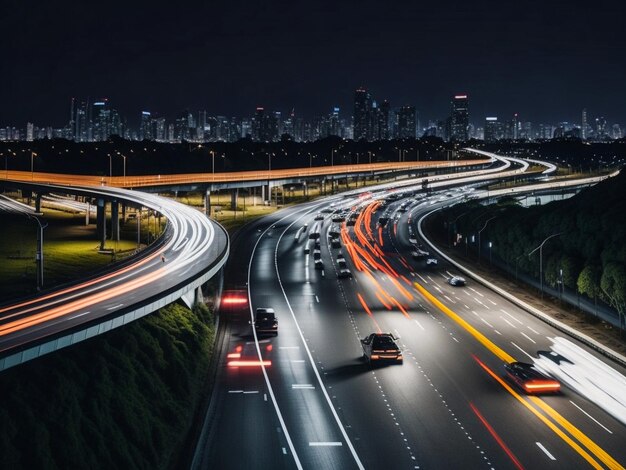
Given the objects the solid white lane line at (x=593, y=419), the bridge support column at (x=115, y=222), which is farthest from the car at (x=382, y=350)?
the bridge support column at (x=115, y=222)

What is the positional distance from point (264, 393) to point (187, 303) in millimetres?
11812

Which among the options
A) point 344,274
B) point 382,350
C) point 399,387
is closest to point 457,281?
point 344,274

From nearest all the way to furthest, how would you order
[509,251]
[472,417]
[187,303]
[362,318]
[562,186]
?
[472,417]
[187,303]
[362,318]
[509,251]
[562,186]

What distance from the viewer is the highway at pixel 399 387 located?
26.3 metres

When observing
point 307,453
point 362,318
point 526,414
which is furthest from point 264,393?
point 362,318

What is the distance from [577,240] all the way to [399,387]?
88.5ft

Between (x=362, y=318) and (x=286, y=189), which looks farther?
(x=286, y=189)

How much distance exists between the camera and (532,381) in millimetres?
32812

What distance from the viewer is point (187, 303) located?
42.9 metres

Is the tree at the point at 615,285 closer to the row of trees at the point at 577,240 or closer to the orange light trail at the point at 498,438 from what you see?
the row of trees at the point at 577,240

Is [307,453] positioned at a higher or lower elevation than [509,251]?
lower

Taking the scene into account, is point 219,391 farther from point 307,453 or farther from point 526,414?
point 526,414

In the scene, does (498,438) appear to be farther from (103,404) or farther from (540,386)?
(103,404)

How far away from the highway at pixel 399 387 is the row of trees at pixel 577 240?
4753 mm
